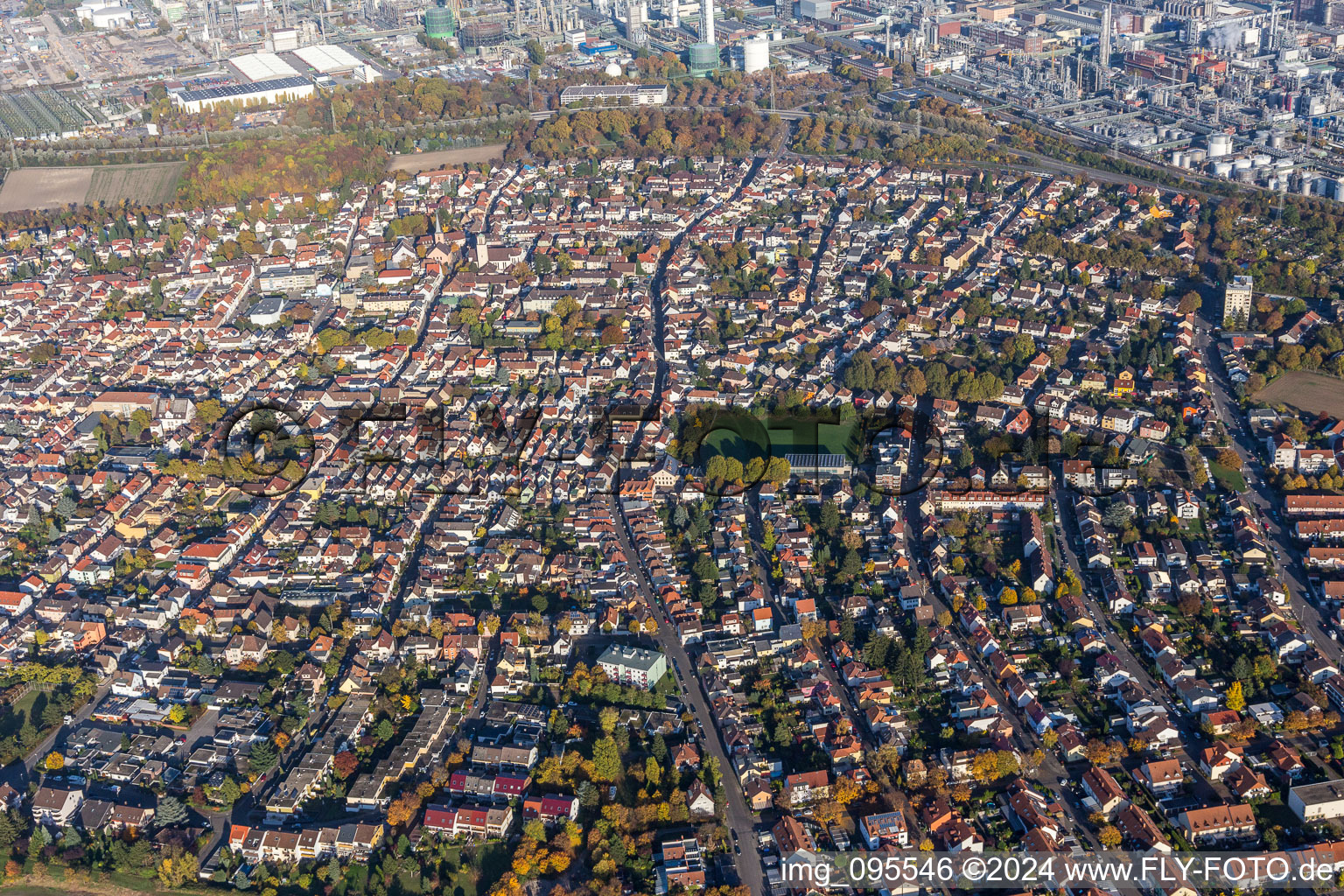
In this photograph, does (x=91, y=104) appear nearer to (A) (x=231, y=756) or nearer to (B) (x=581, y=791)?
(A) (x=231, y=756)

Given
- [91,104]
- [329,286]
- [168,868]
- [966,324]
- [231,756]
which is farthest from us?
[91,104]

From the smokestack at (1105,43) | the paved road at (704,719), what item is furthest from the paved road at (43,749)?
the smokestack at (1105,43)

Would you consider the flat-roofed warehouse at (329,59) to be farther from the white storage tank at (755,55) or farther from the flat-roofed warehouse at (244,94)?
the white storage tank at (755,55)

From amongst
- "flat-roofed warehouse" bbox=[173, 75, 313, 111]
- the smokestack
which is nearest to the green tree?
"flat-roofed warehouse" bbox=[173, 75, 313, 111]

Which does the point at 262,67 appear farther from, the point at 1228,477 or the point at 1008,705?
the point at 1008,705

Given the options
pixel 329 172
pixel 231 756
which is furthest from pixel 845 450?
pixel 329 172

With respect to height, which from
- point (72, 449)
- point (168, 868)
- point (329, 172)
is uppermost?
point (329, 172)
